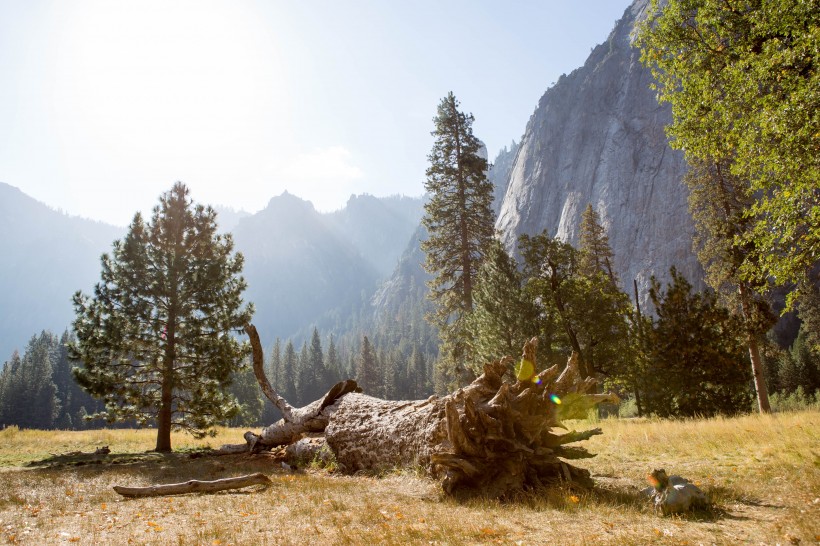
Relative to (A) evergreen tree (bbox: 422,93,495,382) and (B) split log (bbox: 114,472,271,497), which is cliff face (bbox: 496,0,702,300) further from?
(B) split log (bbox: 114,472,271,497)

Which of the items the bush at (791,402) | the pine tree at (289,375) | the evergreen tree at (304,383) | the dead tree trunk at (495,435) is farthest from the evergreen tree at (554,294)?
the pine tree at (289,375)

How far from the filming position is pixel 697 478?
737 centimetres

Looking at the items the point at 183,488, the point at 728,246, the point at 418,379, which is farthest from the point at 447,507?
the point at 418,379

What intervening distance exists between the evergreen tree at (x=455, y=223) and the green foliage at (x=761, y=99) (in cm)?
1316

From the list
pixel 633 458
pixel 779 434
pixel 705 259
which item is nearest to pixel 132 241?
pixel 633 458

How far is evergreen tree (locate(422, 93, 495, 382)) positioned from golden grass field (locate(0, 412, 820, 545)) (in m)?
14.1

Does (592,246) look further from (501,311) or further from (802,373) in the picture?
(802,373)

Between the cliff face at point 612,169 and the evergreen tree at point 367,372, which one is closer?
the cliff face at point 612,169

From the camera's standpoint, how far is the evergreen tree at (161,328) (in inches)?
585

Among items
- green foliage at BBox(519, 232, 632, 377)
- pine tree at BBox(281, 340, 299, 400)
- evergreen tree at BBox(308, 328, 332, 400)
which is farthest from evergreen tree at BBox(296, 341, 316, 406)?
green foliage at BBox(519, 232, 632, 377)

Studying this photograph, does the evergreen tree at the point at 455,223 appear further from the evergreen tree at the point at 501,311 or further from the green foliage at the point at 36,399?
the green foliage at the point at 36,399

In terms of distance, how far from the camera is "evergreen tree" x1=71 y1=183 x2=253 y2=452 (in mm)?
14859

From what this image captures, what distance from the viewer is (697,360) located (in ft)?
59.5

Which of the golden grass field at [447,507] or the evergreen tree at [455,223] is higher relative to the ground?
the evergreen tree at [455,223]
